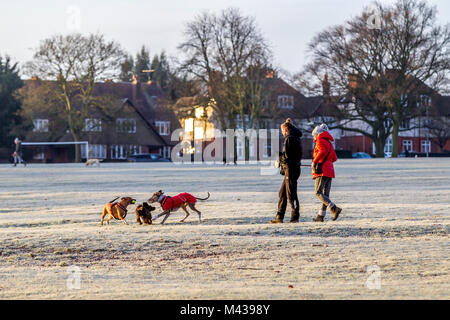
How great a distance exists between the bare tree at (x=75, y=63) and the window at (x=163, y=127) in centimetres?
3260

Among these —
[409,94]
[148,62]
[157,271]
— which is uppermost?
[148,62]

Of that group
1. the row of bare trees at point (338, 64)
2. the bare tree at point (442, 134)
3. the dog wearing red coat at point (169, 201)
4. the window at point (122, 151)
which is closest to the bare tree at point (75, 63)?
the row of bare trees at point (338, 64)

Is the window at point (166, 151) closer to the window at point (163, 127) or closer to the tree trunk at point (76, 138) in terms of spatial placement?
the window at point (163, 127)

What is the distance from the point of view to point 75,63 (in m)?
80.6

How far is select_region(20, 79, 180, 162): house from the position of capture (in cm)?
8669

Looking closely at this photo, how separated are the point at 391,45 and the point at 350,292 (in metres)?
65.3

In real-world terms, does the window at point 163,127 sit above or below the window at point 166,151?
above

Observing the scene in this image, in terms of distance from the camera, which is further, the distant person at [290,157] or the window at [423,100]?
the window at [423,100]

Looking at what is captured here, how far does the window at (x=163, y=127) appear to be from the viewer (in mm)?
116062
